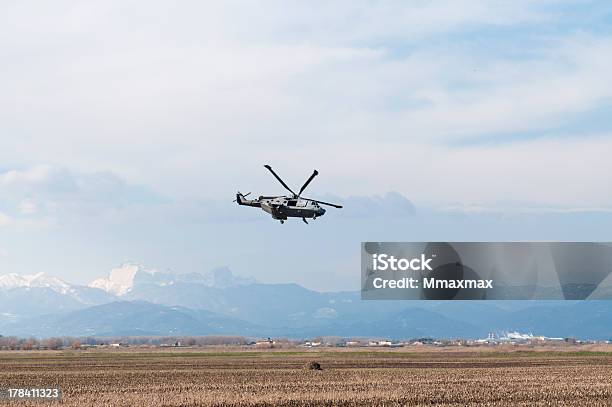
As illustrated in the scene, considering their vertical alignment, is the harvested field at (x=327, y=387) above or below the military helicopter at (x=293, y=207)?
below

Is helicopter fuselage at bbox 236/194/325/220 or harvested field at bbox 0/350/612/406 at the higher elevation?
helicopter fuselage at bbox 236/194/325/220

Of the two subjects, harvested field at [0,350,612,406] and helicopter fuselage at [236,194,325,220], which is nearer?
harvested field at [0,350,612,406]

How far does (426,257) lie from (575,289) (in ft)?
105

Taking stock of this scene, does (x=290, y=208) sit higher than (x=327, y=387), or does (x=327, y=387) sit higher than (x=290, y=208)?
(x=290, y=208)

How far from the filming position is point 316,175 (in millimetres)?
64250

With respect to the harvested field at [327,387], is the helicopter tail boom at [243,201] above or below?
above

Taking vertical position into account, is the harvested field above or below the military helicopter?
below

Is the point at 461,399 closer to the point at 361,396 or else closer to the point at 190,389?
the point at 361,396

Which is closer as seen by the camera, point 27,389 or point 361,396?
point 361,396

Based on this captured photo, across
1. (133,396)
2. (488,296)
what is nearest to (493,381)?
(488,296)

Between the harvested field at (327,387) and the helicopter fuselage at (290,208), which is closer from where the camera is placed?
the harvested field at (327,387)

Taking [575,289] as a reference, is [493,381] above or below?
below

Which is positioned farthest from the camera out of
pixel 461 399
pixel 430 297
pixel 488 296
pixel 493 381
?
pixel 488 296

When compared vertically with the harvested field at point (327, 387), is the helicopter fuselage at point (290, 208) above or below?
above
